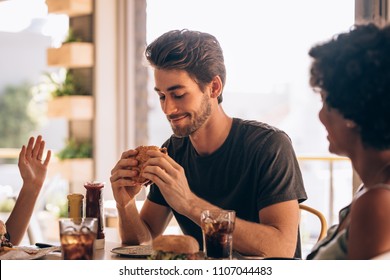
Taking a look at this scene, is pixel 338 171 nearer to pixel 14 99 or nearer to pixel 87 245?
pixel 87 245

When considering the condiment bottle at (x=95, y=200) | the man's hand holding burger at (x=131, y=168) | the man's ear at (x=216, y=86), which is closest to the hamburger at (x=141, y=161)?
the man's hand holding burger at (x=131, y=168)

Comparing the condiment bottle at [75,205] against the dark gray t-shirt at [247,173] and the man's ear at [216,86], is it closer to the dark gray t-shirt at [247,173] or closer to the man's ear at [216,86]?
the dark gray t-shirt at [247,173]

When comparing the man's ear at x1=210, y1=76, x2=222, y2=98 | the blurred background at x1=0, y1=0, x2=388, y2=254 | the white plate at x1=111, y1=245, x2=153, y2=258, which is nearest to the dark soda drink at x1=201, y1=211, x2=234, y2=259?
the white plate at x1=111, y1=245, x2=153, y2=258

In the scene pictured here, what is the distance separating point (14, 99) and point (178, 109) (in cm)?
660

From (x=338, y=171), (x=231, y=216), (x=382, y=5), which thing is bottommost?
(x=338, y=171)

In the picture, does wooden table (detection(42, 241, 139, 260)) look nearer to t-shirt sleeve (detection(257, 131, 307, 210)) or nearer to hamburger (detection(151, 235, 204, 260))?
hamburger (detection(151, 235, 204, 260))

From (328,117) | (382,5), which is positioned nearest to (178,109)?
(328,117)

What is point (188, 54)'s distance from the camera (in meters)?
2.21

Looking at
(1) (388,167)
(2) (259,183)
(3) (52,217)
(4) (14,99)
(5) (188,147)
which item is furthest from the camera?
(4) (14,99)

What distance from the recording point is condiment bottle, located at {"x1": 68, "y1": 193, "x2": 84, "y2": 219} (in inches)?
74.3

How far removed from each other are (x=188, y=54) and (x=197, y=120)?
227 mm

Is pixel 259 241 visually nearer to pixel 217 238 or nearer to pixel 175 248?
pixel 217 238

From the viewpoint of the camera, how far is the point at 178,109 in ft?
7.24

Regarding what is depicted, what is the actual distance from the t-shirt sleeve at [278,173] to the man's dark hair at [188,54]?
324 mm
